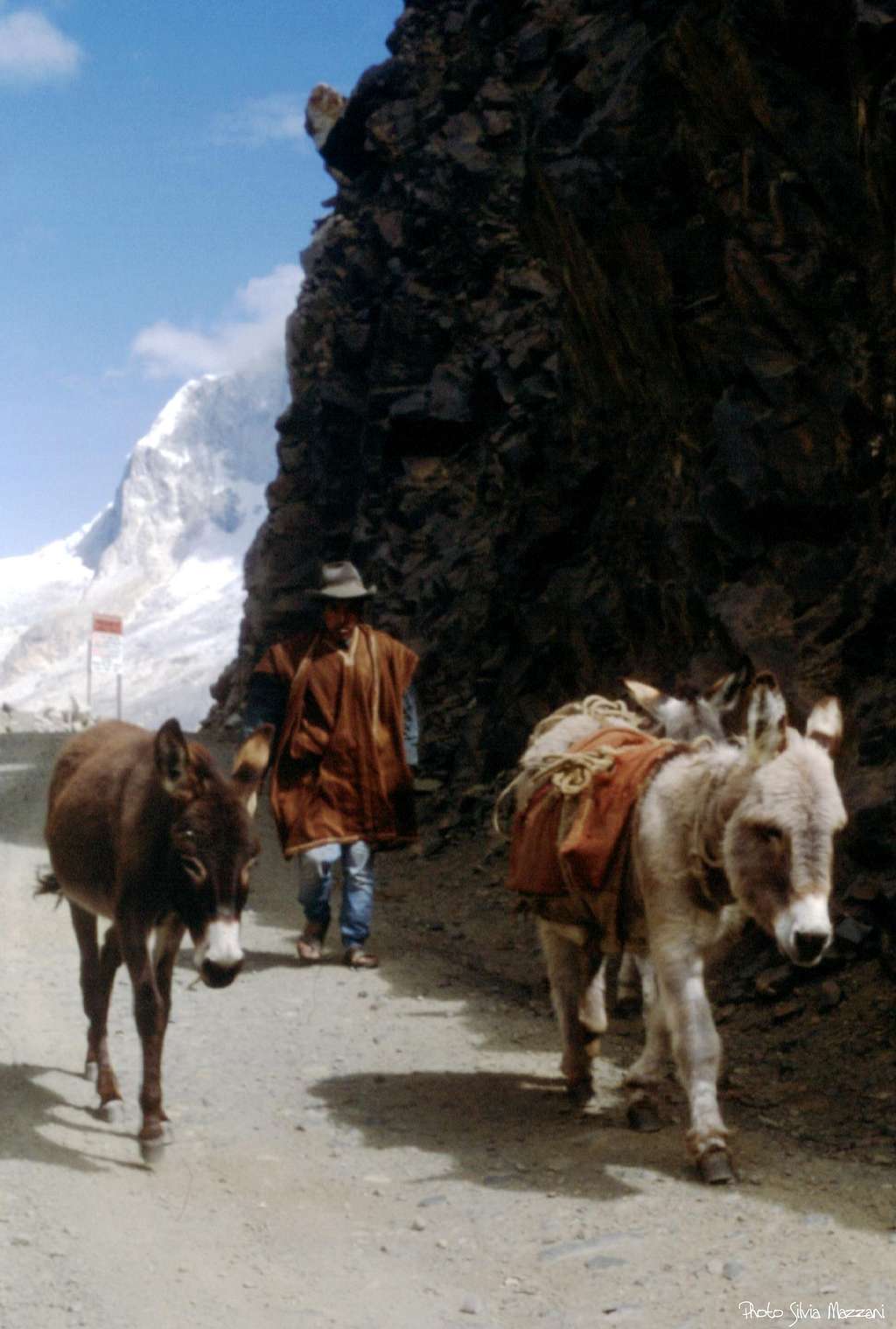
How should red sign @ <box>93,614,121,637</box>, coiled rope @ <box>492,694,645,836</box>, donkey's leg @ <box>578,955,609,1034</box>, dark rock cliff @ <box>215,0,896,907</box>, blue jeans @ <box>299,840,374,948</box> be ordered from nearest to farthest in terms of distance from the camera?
coiled rope @ <box>492,694,645,836</box>
donkey's leg @ <box>578,955,609,1034</box>
dark rock cliff @ <box>215,0,896,907</box>
blue jeans @ <box>299,840,374,948</box>
red sign @ <box>93,614,121,637</box>

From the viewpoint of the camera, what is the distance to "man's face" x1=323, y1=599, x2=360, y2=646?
8688 mm

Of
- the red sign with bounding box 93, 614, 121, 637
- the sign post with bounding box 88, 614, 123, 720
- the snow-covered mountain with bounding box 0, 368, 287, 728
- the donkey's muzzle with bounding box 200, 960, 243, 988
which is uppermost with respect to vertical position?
the snow-covered mountain with bounding box 0, 368, 287, 728

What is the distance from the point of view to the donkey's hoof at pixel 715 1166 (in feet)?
16.5

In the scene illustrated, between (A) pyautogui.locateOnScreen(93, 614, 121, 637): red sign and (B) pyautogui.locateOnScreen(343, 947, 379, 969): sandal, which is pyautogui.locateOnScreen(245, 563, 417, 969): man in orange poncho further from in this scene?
(A) pyautogui.locateOnScreen(93, 614, 121, 637): red sign

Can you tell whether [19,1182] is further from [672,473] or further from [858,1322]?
[672,473]

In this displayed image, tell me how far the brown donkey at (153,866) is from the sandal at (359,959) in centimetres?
283

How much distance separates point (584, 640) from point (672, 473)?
188 centimetres

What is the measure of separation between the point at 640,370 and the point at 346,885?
4.86 meters

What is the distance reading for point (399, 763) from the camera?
29.0 feet

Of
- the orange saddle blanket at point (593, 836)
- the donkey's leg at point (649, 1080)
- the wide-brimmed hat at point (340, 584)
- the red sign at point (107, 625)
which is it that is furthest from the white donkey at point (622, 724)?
the red sign at point (107, 625)

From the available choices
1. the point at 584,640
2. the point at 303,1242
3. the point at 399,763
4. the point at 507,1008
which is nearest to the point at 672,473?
the point at 584,640

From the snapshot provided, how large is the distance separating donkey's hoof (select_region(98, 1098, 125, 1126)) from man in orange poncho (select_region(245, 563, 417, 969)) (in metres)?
3.00

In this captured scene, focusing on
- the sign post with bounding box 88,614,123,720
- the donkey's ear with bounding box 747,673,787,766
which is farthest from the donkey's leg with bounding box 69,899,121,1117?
the sign post with bounding box 88,614,123,720

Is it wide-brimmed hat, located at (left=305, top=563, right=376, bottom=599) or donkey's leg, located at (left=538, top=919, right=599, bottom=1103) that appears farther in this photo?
wide-brimmed hat, located at (left=305, top=563, right=376, bottom=599)
